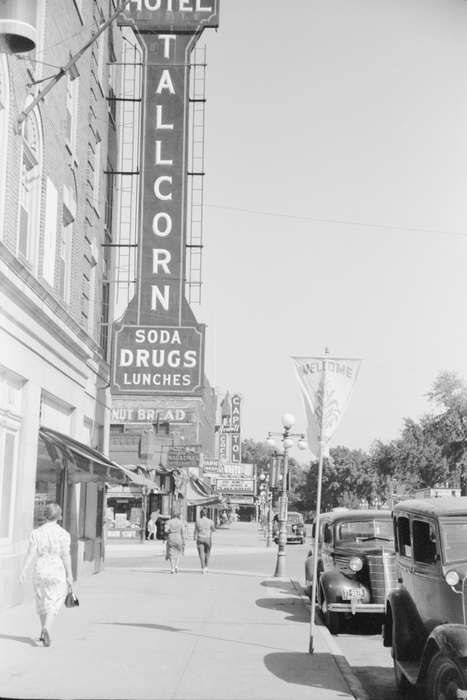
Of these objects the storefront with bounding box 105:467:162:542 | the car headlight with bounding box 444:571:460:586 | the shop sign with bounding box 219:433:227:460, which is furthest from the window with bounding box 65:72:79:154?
the shop sign with bounding box 219:433:227:460

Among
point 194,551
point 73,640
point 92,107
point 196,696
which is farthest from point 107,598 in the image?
point 194,551

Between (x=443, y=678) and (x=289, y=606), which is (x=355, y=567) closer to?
(x=289, y=606)

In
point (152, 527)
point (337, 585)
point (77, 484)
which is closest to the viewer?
point (337, 585)

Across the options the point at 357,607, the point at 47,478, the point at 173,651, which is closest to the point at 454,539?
the point at 173,651

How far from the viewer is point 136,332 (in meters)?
19.5

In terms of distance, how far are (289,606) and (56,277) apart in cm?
781

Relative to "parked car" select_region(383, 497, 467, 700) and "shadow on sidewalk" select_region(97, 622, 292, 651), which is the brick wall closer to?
"shadow on sidewalk" select_region(97, 622, 292, 651)

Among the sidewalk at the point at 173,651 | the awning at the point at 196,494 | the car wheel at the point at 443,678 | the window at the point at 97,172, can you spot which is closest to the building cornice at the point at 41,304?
the window at the point at 97,172

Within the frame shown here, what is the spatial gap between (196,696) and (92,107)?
15.7m

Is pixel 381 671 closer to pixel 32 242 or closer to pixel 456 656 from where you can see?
pixel 456 656

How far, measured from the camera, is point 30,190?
15.3 metres

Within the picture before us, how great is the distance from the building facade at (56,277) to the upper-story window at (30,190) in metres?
0.02

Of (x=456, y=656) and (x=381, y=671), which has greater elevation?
(x=456, y=656)

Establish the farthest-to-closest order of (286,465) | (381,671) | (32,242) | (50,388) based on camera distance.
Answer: (286,465), (50,388), (32,242), (381,671)
